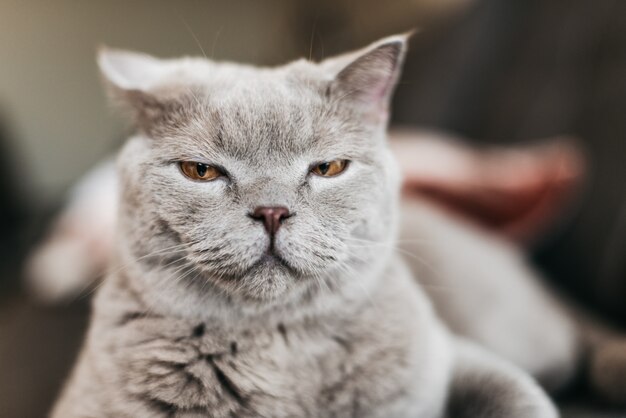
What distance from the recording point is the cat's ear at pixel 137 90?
715 mm

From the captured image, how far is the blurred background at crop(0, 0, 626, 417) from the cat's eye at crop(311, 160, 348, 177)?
211mm

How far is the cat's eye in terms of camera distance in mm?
697

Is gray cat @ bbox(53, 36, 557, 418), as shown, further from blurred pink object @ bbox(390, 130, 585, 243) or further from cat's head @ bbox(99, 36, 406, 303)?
blurred pink object @ bbox(390, 130, 585, 243)

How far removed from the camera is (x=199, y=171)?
68 centimetres

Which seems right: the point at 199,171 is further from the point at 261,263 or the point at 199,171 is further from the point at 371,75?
the point at 371,75

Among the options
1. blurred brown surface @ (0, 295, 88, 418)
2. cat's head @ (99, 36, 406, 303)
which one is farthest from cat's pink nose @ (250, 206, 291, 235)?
blurred brown surface @ (0, 295, 88, 418)

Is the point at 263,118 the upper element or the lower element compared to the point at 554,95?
upper

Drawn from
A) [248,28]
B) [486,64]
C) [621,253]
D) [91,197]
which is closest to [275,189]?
[621,253]

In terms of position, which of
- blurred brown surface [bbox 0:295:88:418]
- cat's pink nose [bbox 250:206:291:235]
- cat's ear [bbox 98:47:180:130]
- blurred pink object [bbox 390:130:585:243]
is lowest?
blurred brown surface [bbox 0:295:88:418]

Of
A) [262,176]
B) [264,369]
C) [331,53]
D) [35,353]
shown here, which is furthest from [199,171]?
[331,53]

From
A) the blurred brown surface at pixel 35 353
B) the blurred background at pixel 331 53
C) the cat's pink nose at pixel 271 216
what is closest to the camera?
the cat's pink nose at pixel 271 216

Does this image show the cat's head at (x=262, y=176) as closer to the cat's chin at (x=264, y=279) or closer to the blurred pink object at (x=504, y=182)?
the cat's chin at (x=264, y=279)

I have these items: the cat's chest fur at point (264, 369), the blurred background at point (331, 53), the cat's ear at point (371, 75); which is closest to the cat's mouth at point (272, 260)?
the cat's chest fur at point (264, 369)

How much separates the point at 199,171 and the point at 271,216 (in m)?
0.13
